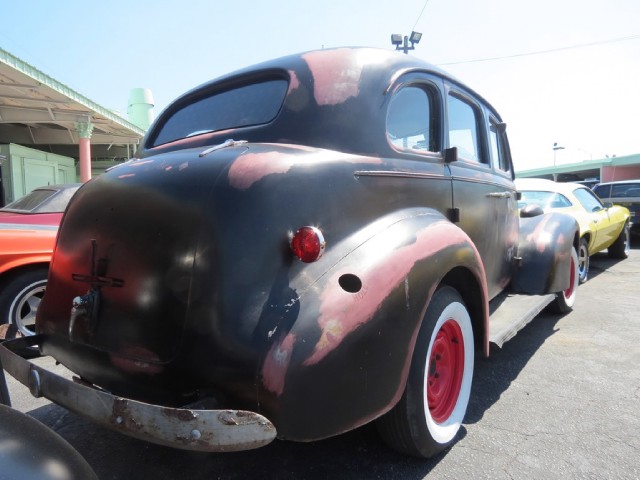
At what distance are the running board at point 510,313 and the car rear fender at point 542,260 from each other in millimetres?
99

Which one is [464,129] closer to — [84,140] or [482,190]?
[482,190]

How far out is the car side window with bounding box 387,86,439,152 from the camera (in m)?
2.41

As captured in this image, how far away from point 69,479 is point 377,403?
1.05 meters

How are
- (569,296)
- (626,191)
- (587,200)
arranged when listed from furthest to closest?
(626,191), (587,200), (569,296)

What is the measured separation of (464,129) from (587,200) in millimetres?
5816

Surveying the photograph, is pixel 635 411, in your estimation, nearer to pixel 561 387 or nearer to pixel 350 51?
pixel 561 387

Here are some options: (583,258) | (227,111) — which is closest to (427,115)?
(227,111)

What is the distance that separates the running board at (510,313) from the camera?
276 cm

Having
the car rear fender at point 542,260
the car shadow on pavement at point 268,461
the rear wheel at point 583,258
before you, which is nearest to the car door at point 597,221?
the rear wheel at point 583,258

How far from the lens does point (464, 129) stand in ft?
10.5

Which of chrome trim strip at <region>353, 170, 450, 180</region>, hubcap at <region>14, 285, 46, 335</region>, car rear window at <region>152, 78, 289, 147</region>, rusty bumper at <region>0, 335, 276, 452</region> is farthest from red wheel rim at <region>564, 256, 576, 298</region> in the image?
hubcap at <region>14, 285, 46, 335</region>

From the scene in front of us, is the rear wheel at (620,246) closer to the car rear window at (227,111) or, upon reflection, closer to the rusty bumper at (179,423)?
the car rear window at (227,111)

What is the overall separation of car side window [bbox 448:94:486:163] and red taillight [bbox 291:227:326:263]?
157 centimetres

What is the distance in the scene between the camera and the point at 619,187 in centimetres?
1158
